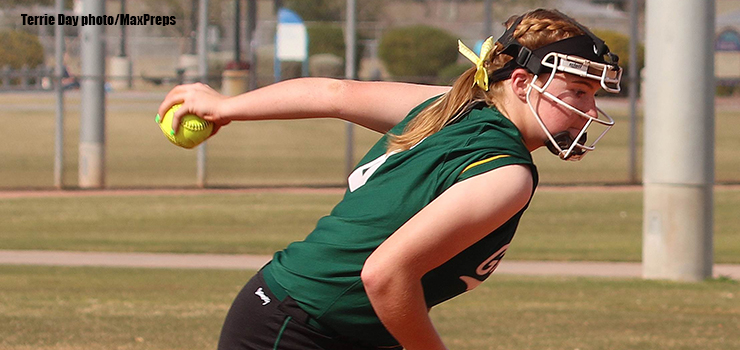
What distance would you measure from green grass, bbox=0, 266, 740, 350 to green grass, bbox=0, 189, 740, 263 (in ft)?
6.11

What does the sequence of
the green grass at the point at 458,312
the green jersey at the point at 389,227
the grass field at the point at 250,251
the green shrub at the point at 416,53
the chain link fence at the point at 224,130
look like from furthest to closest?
the green shrub at the point at 416,53 → the chain link fence at the point at 224,130 → the grass field at the point at 250,251 → the green grass at the point at 458,312 → the green jersey at the point at 389,227

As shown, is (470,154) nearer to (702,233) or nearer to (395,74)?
(702,233)

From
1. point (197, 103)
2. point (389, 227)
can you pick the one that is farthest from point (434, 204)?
point (197, 103)

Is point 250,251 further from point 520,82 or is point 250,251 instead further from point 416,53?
point 416,53

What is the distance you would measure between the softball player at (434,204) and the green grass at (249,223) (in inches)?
331

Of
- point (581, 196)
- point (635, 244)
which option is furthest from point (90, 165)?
point (635, 244)

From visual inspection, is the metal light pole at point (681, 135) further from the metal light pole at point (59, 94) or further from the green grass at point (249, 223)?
the metal light pole at point (59, 94)

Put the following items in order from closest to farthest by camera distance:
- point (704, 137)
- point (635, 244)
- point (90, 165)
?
1. point (704, 137)
2. point (635, 244)
3. point (90, 165)

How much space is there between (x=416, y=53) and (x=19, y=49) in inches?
339

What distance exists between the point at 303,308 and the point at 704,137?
24.0 ft

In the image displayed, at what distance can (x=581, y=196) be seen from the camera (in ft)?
52.4

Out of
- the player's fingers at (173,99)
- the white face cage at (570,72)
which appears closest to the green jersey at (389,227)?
the white face cage at (570,72)

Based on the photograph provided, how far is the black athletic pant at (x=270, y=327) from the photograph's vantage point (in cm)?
270

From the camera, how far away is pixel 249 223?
43.8ft
